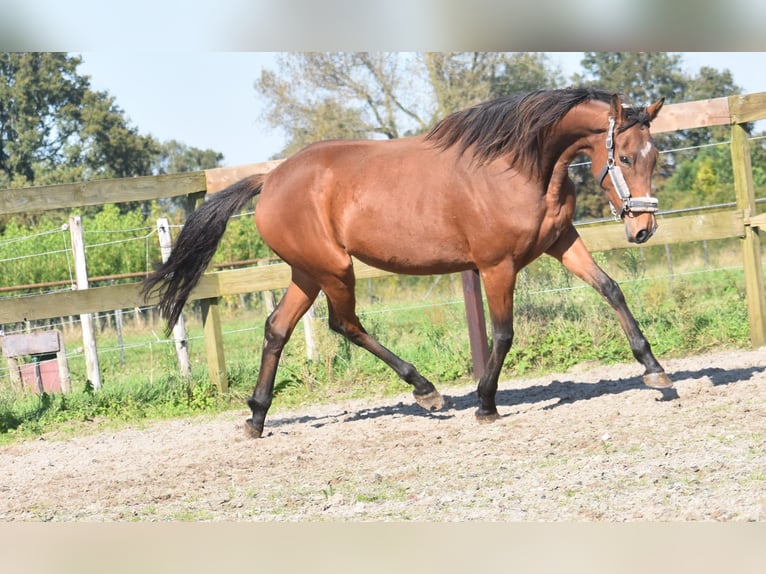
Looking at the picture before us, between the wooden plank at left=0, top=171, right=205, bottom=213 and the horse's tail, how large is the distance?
3.28 feet

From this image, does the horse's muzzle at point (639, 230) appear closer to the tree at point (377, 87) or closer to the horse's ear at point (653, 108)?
the horse's ear at point (653, 108)

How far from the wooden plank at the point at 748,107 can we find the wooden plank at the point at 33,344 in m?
6.11

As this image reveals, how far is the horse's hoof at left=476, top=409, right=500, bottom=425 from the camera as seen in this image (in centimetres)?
527

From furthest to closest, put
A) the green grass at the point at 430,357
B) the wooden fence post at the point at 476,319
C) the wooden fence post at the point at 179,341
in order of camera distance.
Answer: the wooden fence post at the point at 179,341 → the green grass at the point at 430,357 → the wooden fence post at the point at 476,319

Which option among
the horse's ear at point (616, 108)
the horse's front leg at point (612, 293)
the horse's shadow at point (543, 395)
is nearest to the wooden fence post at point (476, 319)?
the horse's shadow at point (543, 395)

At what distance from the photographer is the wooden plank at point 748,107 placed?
22.2 ft

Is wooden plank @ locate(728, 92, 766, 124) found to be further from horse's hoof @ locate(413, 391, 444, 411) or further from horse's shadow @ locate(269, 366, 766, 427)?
horse's hoof @ locate(413, 391, 444, 411)

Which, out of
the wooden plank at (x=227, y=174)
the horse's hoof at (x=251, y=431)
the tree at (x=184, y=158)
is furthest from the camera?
the tree at (x=184, y=158)

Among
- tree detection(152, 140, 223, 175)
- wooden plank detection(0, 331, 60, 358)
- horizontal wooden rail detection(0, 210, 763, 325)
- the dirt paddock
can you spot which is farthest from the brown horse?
tree detection(152, 140, 223, 175)

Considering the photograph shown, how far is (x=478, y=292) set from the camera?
6.77 metres

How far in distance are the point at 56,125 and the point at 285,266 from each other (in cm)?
2935

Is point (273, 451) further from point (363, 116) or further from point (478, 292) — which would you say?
point (363, 116)

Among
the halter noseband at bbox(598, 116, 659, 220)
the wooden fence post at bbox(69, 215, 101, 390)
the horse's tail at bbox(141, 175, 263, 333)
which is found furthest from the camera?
the wooden fence post at bbox(69, 215, 101, 390)

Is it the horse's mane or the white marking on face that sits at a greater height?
the horse's mane
